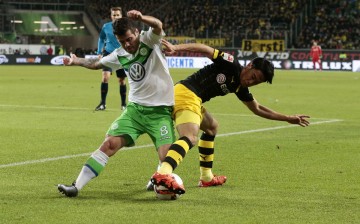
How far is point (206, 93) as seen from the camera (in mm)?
8742

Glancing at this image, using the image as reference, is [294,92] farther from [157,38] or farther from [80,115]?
[157,38]

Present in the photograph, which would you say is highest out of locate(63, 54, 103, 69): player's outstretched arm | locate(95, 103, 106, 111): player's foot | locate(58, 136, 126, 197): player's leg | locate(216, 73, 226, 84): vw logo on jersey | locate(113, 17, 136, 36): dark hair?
locate(113, 17, 136, 36): dark hair

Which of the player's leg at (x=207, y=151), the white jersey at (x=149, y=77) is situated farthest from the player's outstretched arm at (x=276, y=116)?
the white jersey at (x=149, y=77)

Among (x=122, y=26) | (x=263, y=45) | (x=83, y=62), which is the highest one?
(x=122, y=26)

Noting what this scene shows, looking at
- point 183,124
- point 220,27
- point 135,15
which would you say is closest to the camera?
point 135,15

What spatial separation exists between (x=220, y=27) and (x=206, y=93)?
2253 inches

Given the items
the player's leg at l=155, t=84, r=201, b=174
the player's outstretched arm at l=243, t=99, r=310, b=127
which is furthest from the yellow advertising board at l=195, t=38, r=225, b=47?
the player's leg at l=155, t=84, r=201, b=174

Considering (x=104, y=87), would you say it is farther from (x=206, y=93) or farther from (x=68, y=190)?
(x=68, y=190)

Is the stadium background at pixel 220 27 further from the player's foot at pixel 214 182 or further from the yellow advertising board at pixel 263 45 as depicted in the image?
the player's foot at pixel 214 182

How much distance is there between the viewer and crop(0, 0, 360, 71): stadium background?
5669cm

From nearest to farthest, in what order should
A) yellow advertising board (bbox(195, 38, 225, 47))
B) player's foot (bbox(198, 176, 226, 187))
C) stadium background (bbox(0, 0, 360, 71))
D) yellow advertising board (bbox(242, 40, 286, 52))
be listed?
player's foot (bbox(198, 176, 226, 187)) < stadium background (bbox(0, 0, 360, 71)) < yellow advertising board (bbox(242, 40, 286, 52)) < yellow advertising board (bbox(195, 38, 225, 47))

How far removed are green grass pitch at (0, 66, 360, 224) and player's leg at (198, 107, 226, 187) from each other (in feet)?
0.43

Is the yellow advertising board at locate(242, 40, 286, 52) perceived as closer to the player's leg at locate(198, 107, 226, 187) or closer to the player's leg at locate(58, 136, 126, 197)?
the player's leg at locate(198, 107, 226, 187)

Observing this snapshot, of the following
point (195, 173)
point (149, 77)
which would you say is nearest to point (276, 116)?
point (195, 173)
